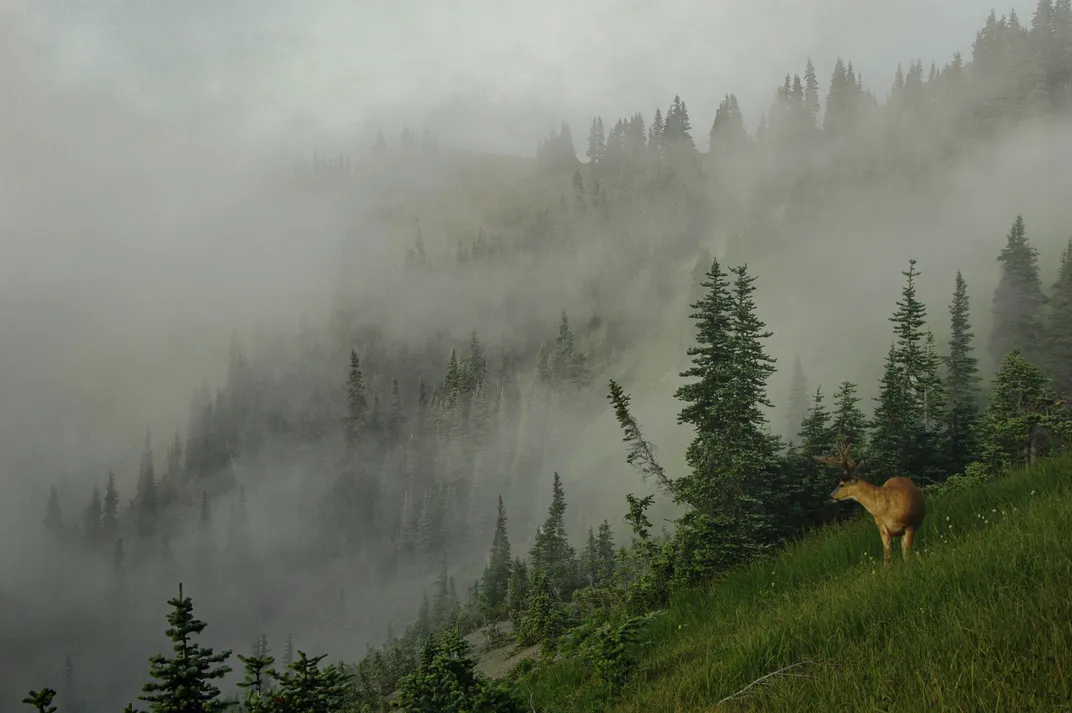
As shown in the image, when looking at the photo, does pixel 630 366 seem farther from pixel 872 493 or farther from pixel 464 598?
pixel 872 493

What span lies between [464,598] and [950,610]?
13268 centimetres

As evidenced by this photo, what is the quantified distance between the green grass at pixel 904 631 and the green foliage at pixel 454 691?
2.58ft

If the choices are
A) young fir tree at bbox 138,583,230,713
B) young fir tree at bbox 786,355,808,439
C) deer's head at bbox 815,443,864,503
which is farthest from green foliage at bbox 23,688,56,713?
young fir tree at bbox 786,355,808,439

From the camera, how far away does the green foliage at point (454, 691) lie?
6.37m

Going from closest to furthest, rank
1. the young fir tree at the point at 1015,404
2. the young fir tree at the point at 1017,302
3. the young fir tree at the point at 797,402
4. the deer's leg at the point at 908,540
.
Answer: the deer's leg at the point at 908,540 < the young fir tree at the point at 1015,404 < the young fir tree at the point at 1017,302 < the young fir tree at the point at 797,402

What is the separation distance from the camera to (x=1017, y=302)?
7175 cm

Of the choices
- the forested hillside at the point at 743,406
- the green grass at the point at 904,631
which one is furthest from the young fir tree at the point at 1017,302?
the green grass at the point at 904,631

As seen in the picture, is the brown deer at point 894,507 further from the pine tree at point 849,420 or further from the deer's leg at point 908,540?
the pine tree at point 849,420

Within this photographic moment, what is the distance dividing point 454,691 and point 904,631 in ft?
14.7

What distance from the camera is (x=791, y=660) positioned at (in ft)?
16.2

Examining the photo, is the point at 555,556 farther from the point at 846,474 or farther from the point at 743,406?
the point at 846,474

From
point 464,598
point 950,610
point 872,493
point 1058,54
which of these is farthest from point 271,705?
point 1058,54

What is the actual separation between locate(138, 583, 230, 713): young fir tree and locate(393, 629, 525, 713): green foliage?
2.02 meters

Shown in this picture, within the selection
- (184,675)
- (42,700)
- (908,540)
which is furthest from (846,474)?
(42,700)
